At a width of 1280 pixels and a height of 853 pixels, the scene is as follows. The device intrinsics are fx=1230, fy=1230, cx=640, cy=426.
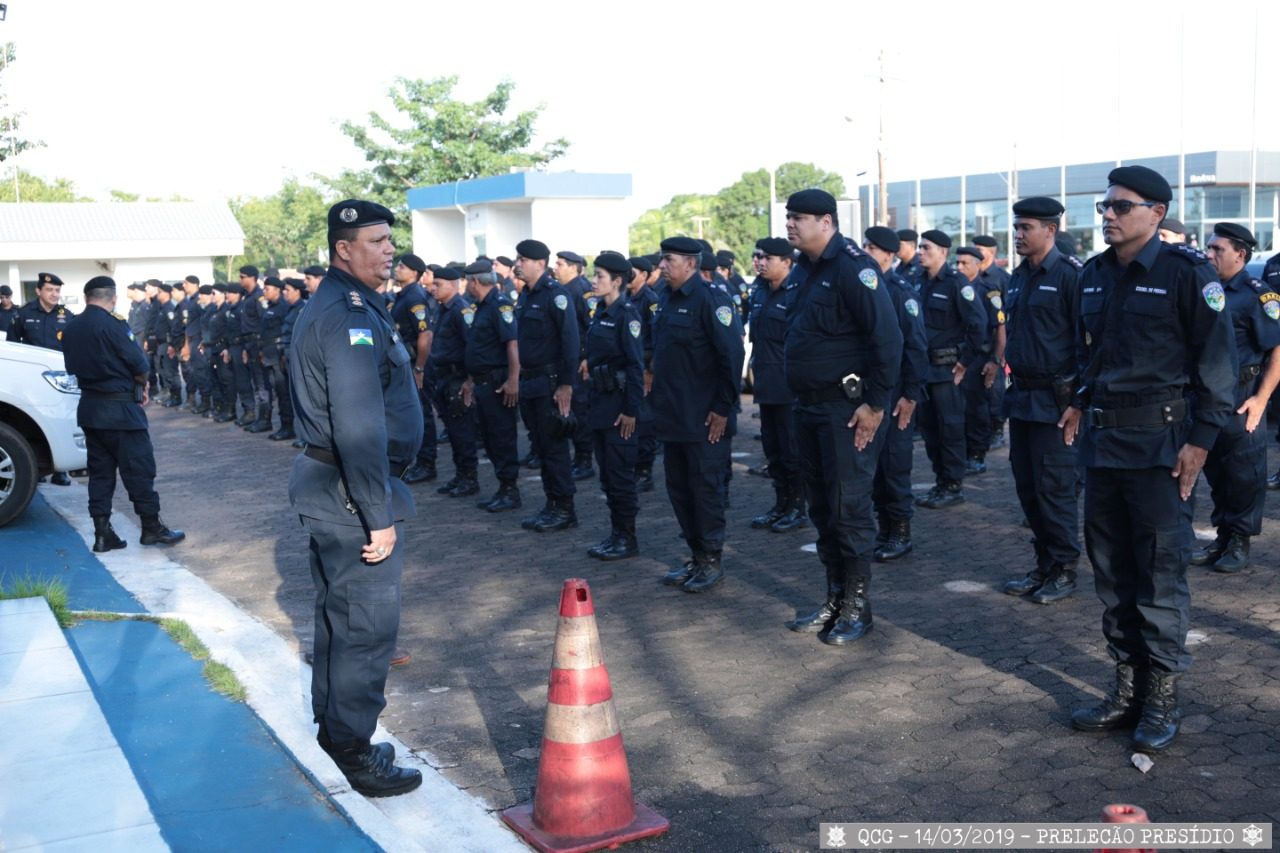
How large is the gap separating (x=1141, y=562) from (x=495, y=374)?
20.4 feet

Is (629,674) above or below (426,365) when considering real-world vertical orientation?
below

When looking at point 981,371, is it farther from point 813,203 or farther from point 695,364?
point 813,203

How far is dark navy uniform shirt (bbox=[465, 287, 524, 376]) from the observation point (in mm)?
9969

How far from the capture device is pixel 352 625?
445 cm

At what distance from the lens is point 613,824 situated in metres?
4.04

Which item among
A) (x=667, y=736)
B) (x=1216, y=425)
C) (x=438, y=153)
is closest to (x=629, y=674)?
(x=667, y=736)

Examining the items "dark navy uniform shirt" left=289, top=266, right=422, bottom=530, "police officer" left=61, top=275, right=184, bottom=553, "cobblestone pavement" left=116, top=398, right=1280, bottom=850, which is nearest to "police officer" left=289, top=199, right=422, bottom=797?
"dark navy uniform shirt" left=289, top=266, right=422, bottom=530

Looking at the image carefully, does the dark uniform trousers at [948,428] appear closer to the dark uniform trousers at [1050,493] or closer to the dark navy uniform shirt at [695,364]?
the dark uniform trousers at [1050,493]

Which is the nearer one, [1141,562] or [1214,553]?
[1141,562]

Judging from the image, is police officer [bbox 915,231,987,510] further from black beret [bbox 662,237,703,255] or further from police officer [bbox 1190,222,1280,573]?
black beret [bbox 662,237,703,255]

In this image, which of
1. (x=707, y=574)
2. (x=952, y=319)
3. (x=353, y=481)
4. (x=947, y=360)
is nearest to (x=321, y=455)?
(x=353, y=481)

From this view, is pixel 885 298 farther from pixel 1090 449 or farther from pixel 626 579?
pixel 626 579

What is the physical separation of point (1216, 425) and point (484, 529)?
607 cm

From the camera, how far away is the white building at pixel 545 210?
31.8 metres
